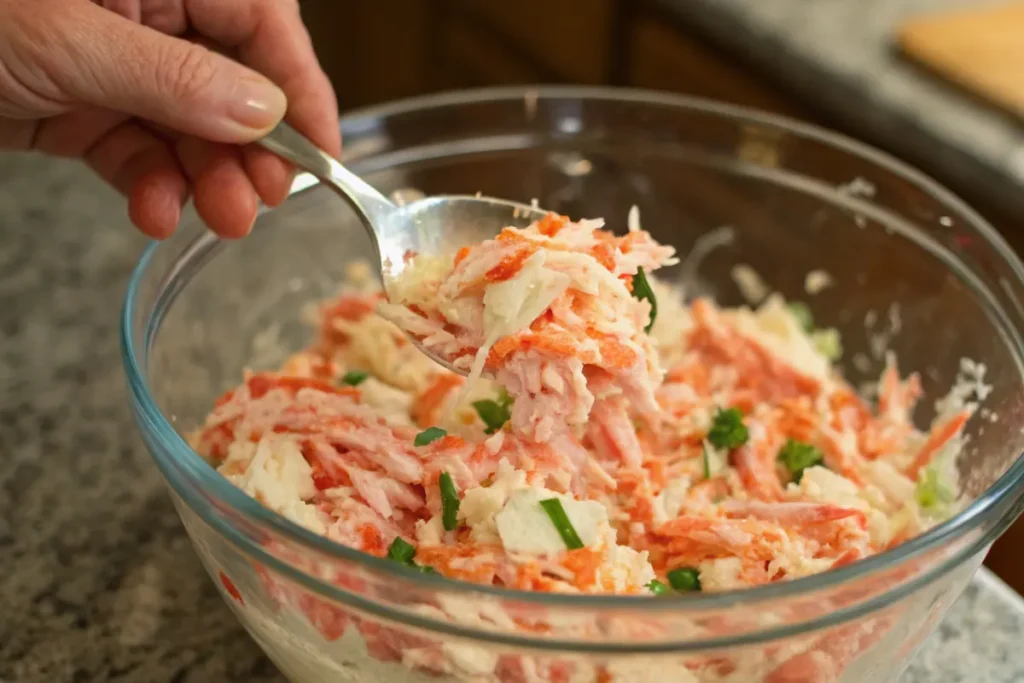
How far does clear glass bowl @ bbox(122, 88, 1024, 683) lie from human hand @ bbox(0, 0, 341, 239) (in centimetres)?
9

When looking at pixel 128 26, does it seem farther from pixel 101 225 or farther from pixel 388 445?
pixel 101 225

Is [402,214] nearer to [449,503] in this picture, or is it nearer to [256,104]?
[256,104]

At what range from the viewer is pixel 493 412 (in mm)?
1054

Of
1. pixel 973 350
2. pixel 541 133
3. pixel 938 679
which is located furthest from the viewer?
pixel 541 133

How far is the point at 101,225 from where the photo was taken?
5.36 feet

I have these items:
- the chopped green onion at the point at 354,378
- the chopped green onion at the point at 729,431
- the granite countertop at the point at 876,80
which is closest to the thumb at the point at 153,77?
the chopped green onion at the point at 354,378

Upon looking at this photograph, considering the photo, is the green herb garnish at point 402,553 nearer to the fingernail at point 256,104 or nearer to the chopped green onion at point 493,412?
the chopped green onion at point 493,412

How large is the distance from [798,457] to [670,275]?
0.49m

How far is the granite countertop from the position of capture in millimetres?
1667

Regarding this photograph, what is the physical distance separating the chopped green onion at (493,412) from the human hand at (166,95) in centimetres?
36

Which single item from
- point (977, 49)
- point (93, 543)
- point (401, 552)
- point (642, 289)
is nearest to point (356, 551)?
point (401, 552)

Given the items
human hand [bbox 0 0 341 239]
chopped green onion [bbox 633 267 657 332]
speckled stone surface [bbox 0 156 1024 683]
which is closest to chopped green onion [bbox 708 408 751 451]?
chopped green onion [bbox 633 267 657 332]

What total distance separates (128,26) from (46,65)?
0.08m

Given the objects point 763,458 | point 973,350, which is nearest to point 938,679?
point 763,458
